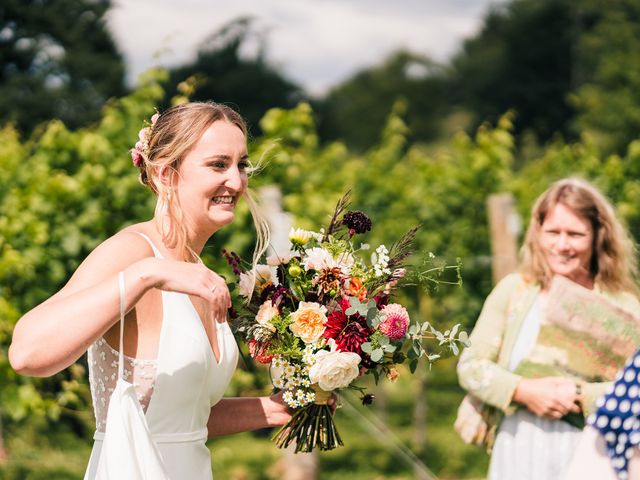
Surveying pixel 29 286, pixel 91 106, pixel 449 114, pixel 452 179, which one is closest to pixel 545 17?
pixel 449 114

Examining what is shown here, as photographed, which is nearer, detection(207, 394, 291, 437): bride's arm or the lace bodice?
the lace bodice

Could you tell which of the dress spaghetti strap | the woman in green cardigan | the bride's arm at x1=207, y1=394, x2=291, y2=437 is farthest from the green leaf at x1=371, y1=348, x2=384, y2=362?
the woman in green cardigan

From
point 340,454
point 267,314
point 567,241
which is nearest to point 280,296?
point 267,314

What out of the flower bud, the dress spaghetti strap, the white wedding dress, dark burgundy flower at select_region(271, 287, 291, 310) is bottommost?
the white wedding dress

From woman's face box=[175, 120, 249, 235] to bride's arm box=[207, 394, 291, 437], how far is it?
575 mm

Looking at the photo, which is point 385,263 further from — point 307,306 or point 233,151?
point 233,151

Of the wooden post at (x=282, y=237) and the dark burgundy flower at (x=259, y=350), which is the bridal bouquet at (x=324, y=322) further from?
the wooden post at (x=282, y=237)

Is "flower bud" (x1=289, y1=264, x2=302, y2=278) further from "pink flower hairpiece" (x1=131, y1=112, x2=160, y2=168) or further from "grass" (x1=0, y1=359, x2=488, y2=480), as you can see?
"grass" (x1=0, y1=359, x2=488, y2=480)

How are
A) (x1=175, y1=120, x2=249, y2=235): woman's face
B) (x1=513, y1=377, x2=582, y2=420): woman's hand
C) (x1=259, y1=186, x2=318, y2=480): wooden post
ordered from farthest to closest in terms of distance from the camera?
(x1=259, y1=186, x2=318, y2=480): wooden post → (x1=513, y1=377, x2=582, y2=420): woman's hand → (x1=175, y1=120, x2=249, y2=235): woman's face

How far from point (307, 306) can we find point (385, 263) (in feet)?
0.84

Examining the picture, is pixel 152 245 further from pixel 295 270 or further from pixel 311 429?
pixel 311 429

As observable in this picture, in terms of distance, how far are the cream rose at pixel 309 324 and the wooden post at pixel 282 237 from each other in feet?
1.46

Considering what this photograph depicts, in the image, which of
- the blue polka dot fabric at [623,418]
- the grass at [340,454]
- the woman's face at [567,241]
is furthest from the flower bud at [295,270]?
the grass at [340,454]

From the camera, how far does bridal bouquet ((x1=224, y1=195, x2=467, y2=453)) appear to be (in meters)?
2.38
